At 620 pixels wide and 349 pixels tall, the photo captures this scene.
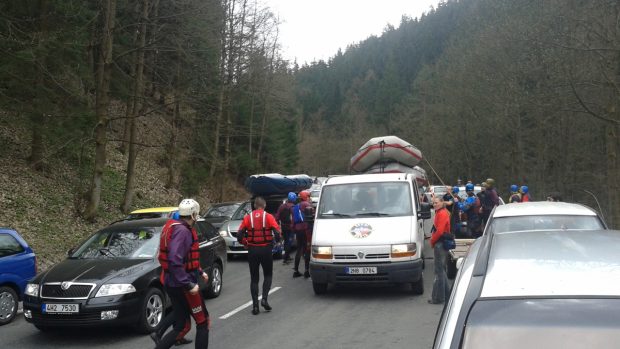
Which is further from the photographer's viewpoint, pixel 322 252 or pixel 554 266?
pixel 322 252

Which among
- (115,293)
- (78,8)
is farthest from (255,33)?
(115,293)

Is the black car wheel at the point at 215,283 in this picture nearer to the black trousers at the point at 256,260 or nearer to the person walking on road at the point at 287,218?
the black trousers at the point at 256,260

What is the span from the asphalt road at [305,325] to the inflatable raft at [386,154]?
270 inches

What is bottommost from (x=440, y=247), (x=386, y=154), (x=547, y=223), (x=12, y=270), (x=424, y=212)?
(x=12, y=270)

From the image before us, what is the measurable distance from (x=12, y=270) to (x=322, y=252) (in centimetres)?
528

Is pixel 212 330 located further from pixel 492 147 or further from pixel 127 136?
pixel 492 147

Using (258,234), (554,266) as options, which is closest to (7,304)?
(258,234)

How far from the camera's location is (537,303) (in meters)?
2.20

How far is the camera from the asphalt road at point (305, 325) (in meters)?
7.54

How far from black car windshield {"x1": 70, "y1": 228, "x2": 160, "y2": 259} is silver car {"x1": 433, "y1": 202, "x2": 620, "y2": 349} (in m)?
6.95

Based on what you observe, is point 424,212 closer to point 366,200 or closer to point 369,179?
point 366,200

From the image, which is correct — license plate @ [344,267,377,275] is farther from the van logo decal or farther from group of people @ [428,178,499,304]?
group of people @ [428,178,499,304]

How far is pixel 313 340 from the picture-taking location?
7570mm

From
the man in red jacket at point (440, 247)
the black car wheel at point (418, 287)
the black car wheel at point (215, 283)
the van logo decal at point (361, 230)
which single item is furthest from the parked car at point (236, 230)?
the man in red jacket at point (440, 247)
